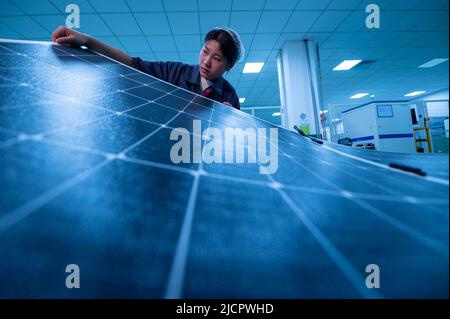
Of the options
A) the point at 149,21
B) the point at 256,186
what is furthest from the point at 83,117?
the point at 149,21

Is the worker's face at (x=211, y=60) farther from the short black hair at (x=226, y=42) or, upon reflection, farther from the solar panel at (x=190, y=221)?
the solar panel at (x=190, y=221)

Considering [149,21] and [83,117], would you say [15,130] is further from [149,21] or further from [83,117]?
[149,21]

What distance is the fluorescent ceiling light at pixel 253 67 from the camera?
21.6 ft

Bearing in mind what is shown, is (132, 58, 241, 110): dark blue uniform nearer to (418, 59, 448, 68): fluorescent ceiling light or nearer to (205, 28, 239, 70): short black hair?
(205, 28, 239, 70): short black hair

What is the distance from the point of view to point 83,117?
0.67 metres

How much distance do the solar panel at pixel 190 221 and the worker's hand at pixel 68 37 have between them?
3.54 ft

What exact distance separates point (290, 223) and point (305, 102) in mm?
5873

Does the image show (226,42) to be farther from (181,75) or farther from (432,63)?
(432,63)

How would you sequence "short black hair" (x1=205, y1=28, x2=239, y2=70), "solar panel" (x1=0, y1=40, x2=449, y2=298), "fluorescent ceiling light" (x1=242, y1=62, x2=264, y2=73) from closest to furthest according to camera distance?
1. "solar panel" (x1=0, y1=40, x2=449, y2=298)
2. "short black hair" (x1=205, y1=28, x2=239, y2=70)
3. "fluorescent ceiling light" (x1=242, y1=62, x2=264, y2=73)

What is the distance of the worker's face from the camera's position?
1846 mm

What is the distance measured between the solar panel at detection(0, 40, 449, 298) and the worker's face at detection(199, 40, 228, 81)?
1.39 metres

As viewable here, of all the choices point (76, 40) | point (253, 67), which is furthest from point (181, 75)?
point (253, 67)

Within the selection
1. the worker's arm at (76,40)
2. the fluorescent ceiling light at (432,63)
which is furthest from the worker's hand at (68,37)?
the fluorescent ceiling light at (432,63)

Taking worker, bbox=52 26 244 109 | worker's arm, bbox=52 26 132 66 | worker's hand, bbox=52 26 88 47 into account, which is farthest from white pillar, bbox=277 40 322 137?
worker's hand, bbox=52 26 88 47
